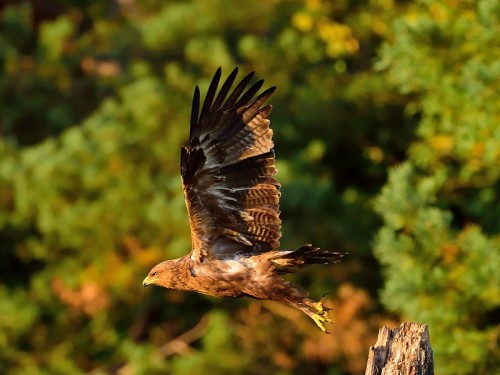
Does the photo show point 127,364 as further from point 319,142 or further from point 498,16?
point 498,16

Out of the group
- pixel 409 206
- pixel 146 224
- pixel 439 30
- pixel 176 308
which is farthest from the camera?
pixel 176 308

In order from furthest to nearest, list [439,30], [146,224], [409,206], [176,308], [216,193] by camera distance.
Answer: [176,308], [146,224], [439,30], [409,206], [216,193]

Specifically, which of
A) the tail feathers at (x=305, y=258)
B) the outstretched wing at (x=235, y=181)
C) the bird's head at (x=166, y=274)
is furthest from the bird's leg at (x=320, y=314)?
the bird's head at (x=166, y=274)

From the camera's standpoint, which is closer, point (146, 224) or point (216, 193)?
point (216, 193)

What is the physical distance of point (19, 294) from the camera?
1633cm

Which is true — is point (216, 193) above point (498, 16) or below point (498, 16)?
below

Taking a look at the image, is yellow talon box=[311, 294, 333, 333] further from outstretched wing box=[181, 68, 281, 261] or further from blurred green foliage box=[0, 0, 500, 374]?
blurred green foliage box=[0, 0, 500, 374]

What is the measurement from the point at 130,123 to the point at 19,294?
258cm

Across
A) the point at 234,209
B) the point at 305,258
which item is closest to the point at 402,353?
the point at 305,258

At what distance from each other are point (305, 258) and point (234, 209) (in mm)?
682

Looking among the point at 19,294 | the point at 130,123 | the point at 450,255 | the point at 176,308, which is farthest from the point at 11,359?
the point at 450,255

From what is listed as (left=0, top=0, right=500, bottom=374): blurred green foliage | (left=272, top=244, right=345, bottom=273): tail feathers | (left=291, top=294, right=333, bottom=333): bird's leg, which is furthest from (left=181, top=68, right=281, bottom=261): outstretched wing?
(left=0, top=0, right=500, bottom=374): blurred green foliage

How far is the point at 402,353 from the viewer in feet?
21.1

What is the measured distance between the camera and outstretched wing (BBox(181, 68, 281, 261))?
795 cm
